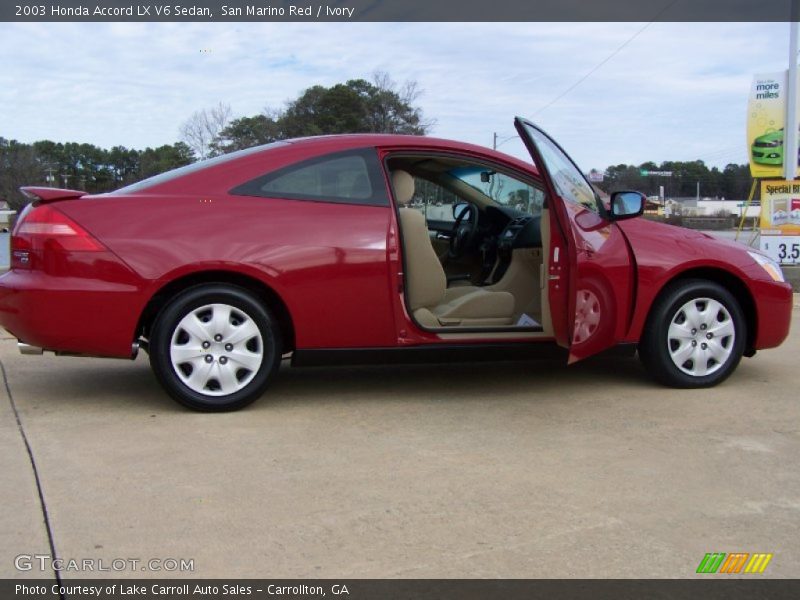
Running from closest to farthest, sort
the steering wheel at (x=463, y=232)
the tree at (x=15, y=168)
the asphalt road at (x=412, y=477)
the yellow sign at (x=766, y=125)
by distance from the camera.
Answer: the asphalt road at (x=412, y=477)
the steering wheel at (x=463, y=232)
the yellow sign at (x=766, y=125)
the tree at (x=15, y=168)

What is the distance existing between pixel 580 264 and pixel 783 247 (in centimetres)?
980

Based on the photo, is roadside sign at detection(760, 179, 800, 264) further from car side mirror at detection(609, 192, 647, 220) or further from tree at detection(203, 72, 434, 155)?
tree at detection(203, 72, 434, 155)

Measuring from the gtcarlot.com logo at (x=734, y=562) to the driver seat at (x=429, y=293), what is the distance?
2341 millimetres

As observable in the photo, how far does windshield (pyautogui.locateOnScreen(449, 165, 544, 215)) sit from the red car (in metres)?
0.37

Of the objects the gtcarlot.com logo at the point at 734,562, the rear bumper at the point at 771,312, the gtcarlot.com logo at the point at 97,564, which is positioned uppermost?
the rear bumper at the point at 771,312

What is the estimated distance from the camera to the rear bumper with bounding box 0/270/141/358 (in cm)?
408

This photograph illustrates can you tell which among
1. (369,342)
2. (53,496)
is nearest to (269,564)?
(53,496)

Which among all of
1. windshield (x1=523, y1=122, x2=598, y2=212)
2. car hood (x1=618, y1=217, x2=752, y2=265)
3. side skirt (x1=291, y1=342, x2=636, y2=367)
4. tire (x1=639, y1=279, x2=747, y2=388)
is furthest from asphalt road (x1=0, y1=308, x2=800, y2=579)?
windshield (x1=523, y1=122, x2=598, y2=212)

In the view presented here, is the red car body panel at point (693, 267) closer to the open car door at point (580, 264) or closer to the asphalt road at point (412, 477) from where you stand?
the open car door at point (580, 264)

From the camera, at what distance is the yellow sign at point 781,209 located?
1266cm

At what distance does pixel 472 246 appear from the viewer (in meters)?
5.94

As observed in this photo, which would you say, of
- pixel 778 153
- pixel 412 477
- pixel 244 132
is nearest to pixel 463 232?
pixel 412 477

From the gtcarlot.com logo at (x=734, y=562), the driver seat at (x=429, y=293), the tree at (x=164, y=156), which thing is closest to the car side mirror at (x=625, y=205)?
the driver seat at (x=429, y=293)

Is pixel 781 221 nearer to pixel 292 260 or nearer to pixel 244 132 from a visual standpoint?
pixel 292 260
